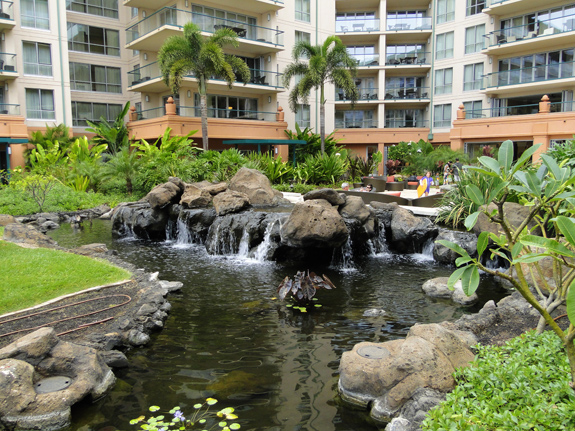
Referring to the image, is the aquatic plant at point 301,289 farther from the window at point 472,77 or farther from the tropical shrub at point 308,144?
the window at point 472,77

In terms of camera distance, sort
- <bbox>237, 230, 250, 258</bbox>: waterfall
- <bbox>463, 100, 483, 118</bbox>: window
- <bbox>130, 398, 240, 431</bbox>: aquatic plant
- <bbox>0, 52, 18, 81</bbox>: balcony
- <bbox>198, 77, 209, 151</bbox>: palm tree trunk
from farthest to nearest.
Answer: <bbox>463, 100, 483, 118</bbox>: window
<bbox>0, 52, 18, 81</bbox>: balcony
<bbox>198, 77, 209, 151</bbox>: palm tree trunk
<bbox>237, 230, 250, 258</bbox>: waterfall
<bbox>130, 398, 240, 431</bbox>: aquatic plant

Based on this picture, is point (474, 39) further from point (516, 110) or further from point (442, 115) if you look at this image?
point (516, 110)

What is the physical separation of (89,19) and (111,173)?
16.4m

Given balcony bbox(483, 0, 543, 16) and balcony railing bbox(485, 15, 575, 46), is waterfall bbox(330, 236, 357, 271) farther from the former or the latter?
balcony bbox(483, 0, 543, 16)

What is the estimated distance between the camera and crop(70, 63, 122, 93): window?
112ft

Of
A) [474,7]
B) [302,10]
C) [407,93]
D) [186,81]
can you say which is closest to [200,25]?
[186,81]

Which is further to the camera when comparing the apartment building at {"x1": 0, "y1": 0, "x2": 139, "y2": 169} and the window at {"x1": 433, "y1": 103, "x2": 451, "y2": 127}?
the window at {"x1": 433, "y1": 103, "x2": 451, "y2": 127}

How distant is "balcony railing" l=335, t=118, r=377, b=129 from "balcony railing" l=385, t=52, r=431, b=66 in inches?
207

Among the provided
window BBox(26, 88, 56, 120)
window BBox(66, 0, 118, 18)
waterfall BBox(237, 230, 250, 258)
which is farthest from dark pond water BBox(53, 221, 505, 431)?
window BBox(66, 0, 118, 18)

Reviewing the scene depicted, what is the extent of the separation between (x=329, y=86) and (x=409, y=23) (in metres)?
8.90

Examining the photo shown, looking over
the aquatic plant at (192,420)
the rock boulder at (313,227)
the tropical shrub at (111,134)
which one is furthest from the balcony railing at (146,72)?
the aquatic plant at (192,420)

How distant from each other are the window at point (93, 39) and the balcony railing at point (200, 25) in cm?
119

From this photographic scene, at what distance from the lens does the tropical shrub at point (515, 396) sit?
11.4 ft

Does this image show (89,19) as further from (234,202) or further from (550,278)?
(550,278)
